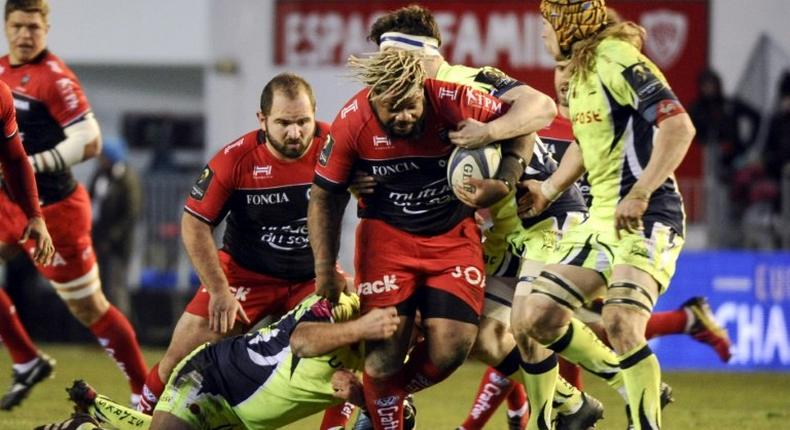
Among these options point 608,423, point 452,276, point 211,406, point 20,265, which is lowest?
point 20,265

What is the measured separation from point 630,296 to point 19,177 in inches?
132

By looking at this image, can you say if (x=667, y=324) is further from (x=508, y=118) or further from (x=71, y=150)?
(x=71, y=150)

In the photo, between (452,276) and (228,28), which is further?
(228,28)

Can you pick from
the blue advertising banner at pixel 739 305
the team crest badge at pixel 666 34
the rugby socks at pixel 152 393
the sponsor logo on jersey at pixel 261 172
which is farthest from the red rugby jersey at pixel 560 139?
the team crest badge at pixel 666 34

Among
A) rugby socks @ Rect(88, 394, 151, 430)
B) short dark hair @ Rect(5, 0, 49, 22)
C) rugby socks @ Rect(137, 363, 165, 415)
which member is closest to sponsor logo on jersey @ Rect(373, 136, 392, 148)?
rugby socks @ Rect(88, 394, 151, 430)

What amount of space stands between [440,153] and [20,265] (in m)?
9.24

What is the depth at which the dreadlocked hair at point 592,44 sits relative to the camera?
23.3 ft

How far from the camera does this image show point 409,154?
714 centimetres

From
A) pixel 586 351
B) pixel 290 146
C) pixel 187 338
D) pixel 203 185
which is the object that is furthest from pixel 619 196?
pixel 187 338

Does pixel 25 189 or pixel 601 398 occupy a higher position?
pixel 25 189

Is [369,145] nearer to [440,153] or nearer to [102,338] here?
[440,153]

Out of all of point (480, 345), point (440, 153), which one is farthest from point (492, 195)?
point (480, 345)

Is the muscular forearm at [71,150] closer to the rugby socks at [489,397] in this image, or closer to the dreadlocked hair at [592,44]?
the rugby socks at [489,397]

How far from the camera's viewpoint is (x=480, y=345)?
299 inches
